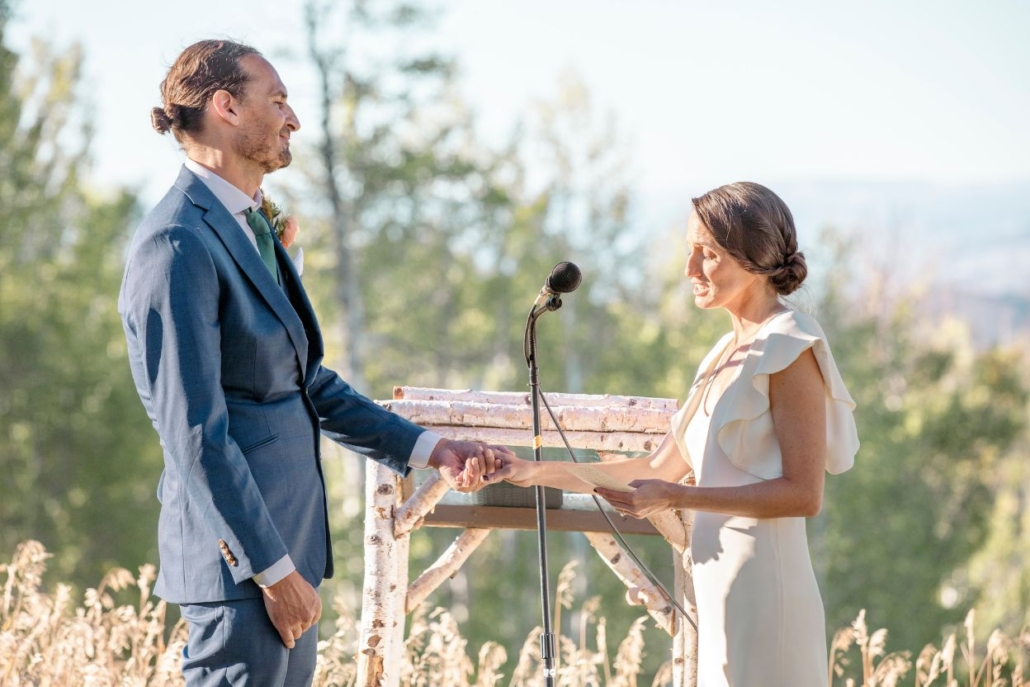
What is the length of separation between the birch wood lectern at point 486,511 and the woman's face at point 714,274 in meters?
0.67

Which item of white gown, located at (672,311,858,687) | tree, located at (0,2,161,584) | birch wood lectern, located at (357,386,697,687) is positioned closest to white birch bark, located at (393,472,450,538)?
birch wood lectern, located at (357,386,697,687)

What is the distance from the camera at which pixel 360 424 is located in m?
3.48

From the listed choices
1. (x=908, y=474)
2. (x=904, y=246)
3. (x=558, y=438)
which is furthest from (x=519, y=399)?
(x=904, y=246)

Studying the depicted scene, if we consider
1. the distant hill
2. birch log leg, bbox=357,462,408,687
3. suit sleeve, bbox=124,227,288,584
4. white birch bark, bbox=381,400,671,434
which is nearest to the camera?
suit sleeve, bbox=124,227,288,584

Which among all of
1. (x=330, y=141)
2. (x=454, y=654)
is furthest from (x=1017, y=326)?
(x=454, y=654)

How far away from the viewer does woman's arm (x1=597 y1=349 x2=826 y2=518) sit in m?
3.08

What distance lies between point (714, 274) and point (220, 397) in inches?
54.1

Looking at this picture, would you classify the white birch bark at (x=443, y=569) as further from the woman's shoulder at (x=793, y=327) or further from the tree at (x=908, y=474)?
the tree at (x=908, y=474)

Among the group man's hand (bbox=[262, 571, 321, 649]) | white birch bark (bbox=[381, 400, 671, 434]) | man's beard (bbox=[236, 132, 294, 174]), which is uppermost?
man's beard (bbox=[236, 132, 294, 174])

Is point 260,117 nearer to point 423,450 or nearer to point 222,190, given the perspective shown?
point 222,190

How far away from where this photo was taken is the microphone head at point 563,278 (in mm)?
3146

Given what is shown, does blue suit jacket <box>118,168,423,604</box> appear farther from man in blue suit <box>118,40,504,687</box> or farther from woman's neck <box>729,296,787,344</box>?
woman's neck <box>729,296,787,344</box>

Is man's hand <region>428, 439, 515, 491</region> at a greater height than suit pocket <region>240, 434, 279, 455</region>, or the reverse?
man's hand <region>428, 439, 515, 491</region>

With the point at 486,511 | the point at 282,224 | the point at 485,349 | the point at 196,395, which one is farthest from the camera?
the point at 485,349
